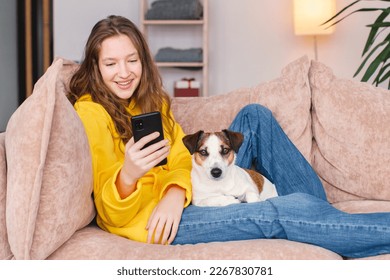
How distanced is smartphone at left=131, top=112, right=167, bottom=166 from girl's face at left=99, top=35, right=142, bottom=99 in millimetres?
371

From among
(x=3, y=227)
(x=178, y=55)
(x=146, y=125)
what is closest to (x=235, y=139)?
(x=146, y=125)

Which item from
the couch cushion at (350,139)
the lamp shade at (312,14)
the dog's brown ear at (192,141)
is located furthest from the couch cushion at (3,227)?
the lamp shade at (312,14)

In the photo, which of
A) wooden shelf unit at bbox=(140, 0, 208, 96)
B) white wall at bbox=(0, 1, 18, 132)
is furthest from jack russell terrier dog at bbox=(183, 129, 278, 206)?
white wall at bbox=(0, 1, 18, 132)

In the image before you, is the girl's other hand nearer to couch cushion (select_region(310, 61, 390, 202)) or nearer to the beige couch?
the beige couch

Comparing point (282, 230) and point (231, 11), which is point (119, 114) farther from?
point (231, 11)

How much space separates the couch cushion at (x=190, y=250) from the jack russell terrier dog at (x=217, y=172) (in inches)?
13.8

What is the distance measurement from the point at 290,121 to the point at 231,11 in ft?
10.2

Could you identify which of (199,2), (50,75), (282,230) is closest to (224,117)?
(282,230)

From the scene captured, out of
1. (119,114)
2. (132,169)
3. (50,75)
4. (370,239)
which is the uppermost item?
(50,75)

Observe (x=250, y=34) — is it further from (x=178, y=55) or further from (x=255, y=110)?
(x=255, y=110)

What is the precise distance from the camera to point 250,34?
17.1 ft

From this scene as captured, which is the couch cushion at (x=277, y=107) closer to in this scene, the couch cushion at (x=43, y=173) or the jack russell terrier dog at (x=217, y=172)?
the jack russell terrier dog at (x=217, y=172)

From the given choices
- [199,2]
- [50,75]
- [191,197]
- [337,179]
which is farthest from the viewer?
[199,2]

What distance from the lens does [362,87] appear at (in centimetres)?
235
